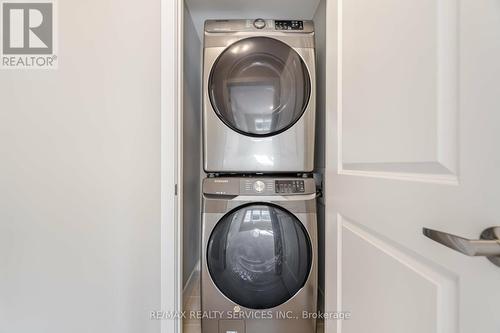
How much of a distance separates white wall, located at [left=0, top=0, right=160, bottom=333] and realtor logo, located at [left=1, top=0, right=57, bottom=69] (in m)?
0.06

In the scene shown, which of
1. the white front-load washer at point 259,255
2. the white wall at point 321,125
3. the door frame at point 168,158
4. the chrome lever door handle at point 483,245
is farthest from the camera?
Result: the white wall at point 321,125

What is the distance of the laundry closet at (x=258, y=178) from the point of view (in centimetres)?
143

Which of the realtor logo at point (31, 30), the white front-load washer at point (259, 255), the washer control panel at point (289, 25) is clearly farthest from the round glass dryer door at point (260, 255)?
the realtor logo at point (31, 30)

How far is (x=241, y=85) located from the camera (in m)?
1.49

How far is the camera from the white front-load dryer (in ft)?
4.86

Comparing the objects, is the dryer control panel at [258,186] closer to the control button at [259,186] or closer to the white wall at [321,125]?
the control button at [259,186]

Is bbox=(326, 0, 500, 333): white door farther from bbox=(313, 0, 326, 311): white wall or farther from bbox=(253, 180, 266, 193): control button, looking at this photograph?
bbox=(313, 0, 326, 311): white wall

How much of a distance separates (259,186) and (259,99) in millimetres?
480

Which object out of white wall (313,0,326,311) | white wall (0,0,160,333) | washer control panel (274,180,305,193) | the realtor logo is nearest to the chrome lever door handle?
washer control panel (274,180,305,193)

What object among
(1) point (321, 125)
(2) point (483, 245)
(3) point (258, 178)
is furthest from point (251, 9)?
(2) point (483, 245)

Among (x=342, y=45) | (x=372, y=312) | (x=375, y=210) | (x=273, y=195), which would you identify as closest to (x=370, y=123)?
(x=375, y=210)

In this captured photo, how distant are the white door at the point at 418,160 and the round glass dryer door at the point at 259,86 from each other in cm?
55

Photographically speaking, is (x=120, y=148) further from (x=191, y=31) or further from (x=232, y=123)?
(x=191, y=31)

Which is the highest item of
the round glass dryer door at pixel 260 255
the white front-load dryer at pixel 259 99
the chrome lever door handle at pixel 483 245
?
the white front-load dryer at pixel 259 99
